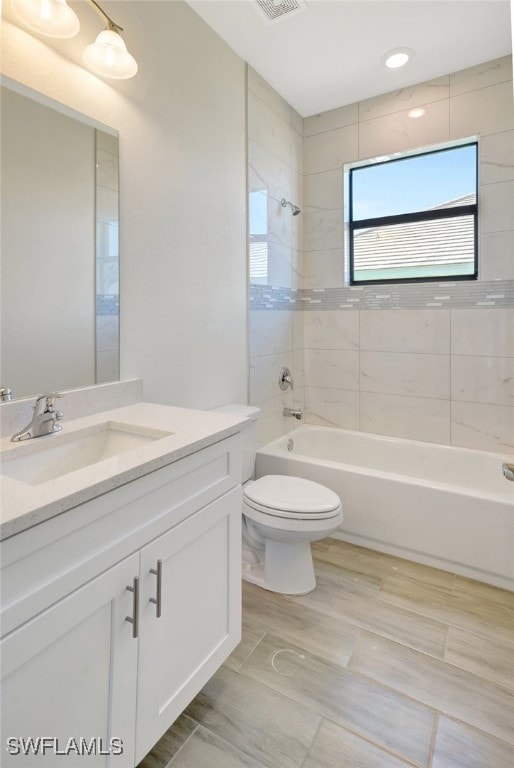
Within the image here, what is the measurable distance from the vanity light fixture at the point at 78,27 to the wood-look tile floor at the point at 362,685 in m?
2.10

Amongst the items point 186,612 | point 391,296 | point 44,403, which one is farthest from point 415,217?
point 186,612

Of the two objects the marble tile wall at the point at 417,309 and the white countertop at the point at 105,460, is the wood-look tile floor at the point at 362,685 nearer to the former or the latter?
the white countertop at the point at 105,460

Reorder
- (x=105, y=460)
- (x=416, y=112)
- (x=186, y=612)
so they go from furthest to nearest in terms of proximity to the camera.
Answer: (x=416, y=112) → (x=186, y=612) → (x=105, y=460)

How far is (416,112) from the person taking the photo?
2.55m

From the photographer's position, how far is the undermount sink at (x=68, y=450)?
1.05 metres

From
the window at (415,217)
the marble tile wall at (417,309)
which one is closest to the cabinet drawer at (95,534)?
the marble tile wall at (417,309)

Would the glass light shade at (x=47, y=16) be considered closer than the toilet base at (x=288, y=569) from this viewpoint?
Yes

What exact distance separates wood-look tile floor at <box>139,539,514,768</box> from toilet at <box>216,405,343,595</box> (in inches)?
3.3

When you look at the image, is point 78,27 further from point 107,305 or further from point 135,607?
point 135,607

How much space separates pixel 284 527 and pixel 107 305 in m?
1.16

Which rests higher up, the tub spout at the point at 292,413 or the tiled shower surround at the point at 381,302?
the tiled shower surround at the point at 381,302

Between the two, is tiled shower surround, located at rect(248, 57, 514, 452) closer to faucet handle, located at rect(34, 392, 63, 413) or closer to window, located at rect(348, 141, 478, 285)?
window, located at rect(348, 141, 478, 285)

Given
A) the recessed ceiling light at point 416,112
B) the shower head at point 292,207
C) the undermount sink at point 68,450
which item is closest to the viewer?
the undermount sink at point 68,450

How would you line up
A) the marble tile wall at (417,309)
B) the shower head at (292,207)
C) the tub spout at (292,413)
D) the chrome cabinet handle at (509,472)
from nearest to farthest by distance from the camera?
the chrome cabinet handle at (509,472) → the marble tile wall at (417,309) → the shower head at (292,207) → the tub spout at (292,413)
